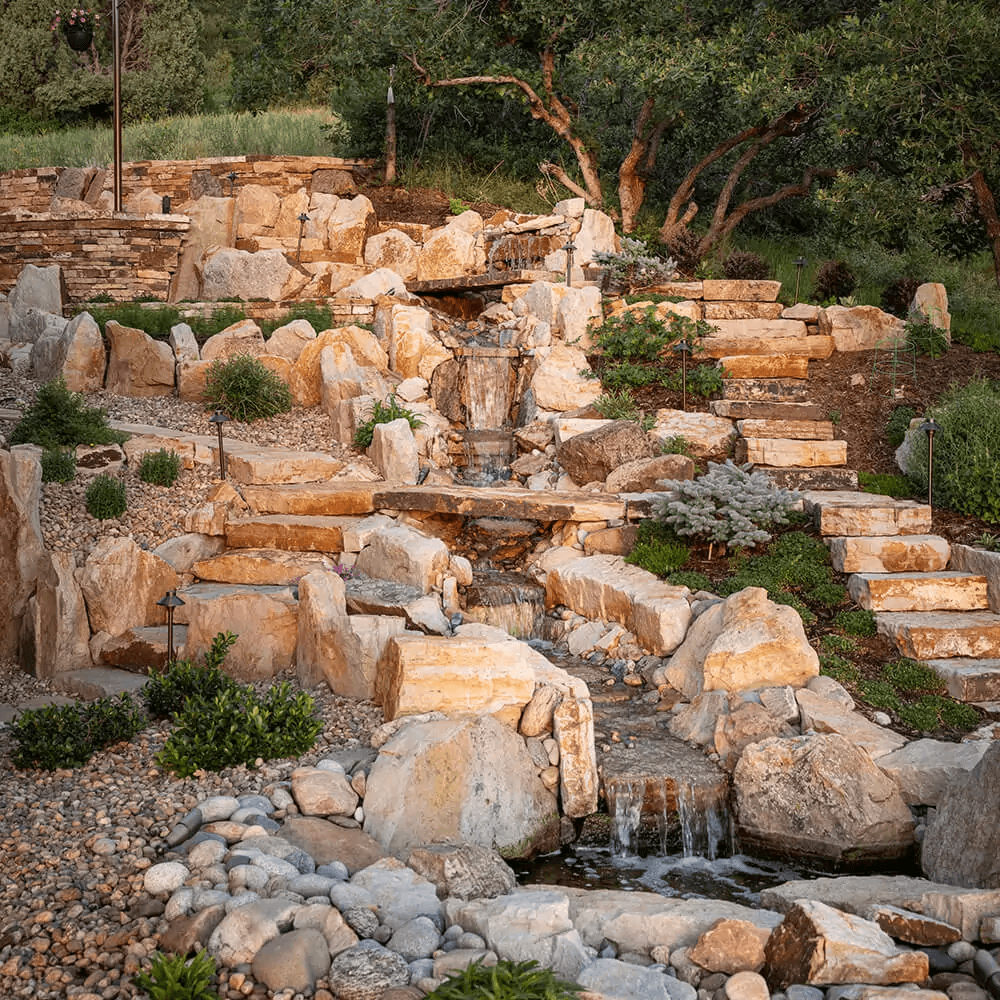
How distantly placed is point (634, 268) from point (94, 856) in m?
10.8

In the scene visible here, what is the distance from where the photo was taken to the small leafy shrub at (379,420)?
10312 millimetres

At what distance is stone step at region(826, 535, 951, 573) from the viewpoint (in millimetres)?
7812

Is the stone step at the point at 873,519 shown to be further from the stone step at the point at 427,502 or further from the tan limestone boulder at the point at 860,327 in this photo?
the tan limestone boulder at the point at 860,327

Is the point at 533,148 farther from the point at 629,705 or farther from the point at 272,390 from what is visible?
the point at 629,705

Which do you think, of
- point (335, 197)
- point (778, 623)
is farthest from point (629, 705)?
point (335, 197)

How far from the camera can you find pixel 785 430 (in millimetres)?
10234

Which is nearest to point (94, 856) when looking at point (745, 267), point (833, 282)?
point (745, 267)

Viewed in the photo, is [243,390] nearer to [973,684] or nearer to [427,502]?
[427,502]

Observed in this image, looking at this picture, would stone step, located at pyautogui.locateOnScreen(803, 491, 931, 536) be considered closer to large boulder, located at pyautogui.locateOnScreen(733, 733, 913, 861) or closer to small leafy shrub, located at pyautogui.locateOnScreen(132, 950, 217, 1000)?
large boulder, located at pyautogui.locateOnScreen(733, 733, 913, 861)

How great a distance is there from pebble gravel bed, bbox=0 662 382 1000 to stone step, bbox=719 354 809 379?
265 inches

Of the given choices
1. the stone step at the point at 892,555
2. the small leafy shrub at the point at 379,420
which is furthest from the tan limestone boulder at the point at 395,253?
the stone step at the point at 892,555

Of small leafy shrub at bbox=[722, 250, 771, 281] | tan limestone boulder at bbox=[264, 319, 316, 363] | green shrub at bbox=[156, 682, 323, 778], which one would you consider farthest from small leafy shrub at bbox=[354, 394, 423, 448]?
small leafy shrub at bbox=[722, 250, 771, 281]

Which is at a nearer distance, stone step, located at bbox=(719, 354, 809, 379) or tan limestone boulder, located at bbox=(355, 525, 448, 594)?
tan limestone boulder, located at bbox=(355, 525, 448, 594)

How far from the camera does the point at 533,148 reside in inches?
710
